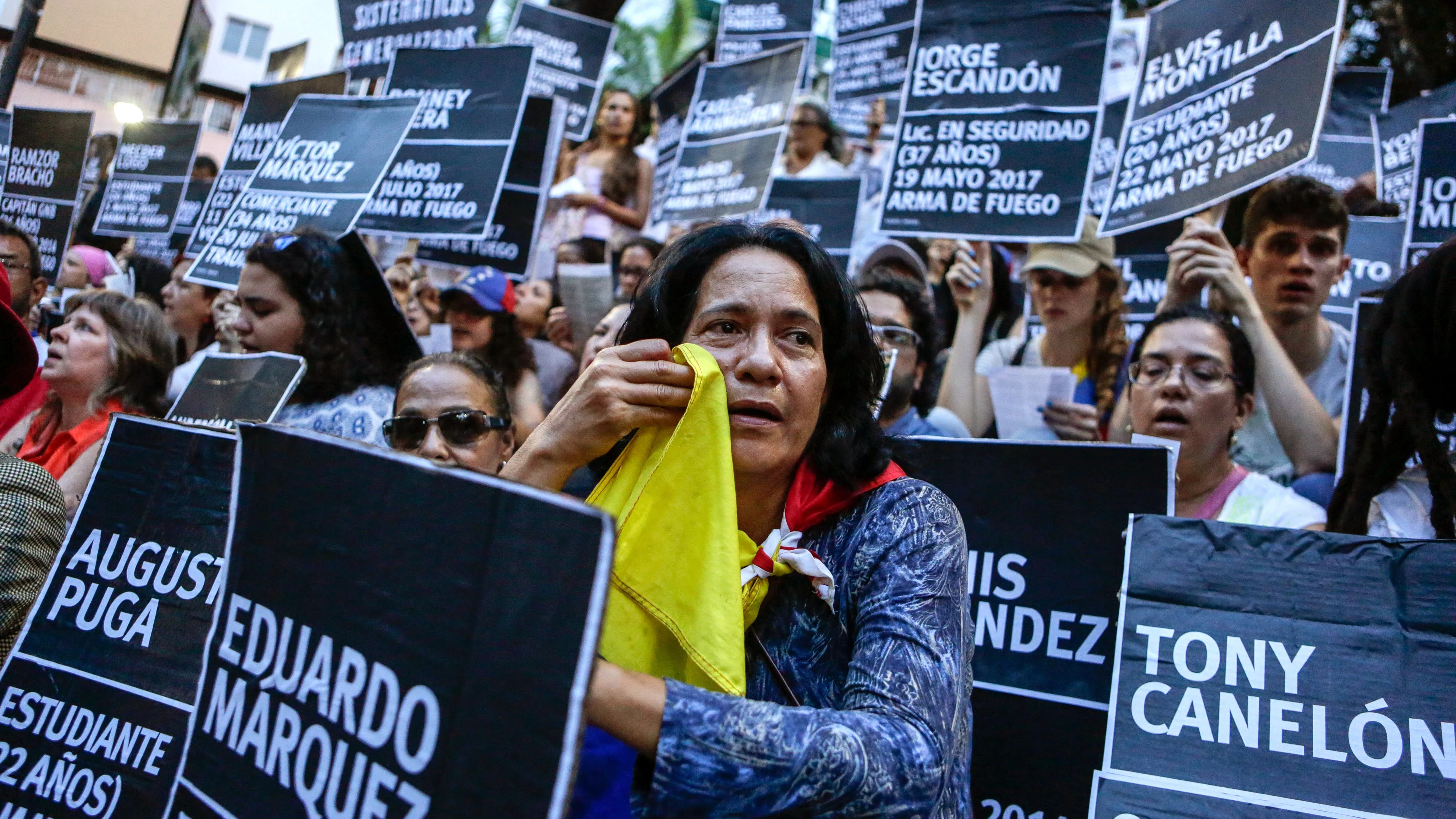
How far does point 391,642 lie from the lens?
4.64 feet

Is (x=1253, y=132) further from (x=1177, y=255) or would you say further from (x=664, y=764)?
(x=664, y=764)

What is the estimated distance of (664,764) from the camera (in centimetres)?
144

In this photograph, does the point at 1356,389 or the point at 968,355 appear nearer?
the point at 1356,389

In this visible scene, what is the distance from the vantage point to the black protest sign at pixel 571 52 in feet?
27.6

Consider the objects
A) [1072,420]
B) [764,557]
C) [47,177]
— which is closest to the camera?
[764,557]

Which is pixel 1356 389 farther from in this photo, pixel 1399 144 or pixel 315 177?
pixel 315 177

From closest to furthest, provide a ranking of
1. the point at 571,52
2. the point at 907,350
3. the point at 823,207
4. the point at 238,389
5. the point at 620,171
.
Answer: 1. the point at 238,389
2. the point at 907,350
3. the point at 823,207
4. the point at 571,52
5. the point at 620,171

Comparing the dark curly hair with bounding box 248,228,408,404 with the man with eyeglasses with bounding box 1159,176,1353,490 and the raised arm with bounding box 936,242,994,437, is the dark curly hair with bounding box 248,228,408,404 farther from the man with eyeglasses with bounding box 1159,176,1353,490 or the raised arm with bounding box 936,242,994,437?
the man with eyeglasses with bounding box 1159,176,1353,490

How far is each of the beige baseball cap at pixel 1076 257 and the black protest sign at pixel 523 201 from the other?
270cm

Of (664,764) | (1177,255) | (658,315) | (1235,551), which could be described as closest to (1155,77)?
(1177,255)

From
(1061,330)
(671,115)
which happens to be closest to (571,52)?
(671,115)

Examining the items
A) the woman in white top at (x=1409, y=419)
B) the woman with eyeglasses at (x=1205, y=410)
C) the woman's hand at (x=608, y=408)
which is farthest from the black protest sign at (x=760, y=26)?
the woman's hand at (x=608, y=408)

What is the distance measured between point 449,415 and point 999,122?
10.0ft

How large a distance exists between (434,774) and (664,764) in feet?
0.98
